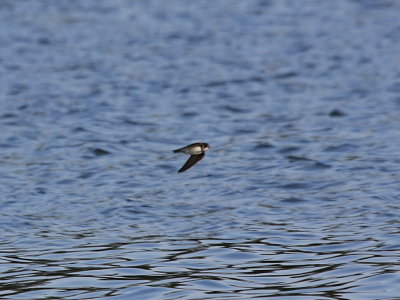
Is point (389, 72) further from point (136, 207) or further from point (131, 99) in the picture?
point (136, 207)

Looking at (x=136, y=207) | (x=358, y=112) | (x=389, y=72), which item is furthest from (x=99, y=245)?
(x=389, y=72)

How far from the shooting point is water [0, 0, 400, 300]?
7.60m

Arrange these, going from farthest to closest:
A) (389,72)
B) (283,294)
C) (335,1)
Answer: (335,1) → (389,72) → (283,294)

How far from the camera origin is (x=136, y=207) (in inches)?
378

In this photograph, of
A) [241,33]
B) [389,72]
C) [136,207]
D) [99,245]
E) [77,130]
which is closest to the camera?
[99,245]

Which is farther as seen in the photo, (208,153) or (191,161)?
(208,153)

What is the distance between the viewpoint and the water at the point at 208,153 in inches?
299

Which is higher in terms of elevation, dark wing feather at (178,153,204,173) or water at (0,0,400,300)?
dark wing feather at (178,153,204,173)

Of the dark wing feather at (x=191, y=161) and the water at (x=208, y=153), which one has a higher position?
the dark wing feather at (x=191, y=161)

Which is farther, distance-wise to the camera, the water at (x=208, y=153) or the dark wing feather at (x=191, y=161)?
the dark wing feather at (x=191, y=161)

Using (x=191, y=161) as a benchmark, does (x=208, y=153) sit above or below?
below

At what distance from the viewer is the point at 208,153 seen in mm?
12070

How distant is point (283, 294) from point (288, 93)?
8414mm

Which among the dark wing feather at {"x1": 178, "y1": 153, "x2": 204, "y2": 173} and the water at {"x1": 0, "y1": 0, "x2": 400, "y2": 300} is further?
the dark wing feather at {"x1": 178, "y1": 153, "x2": 204, "y2": 173}
